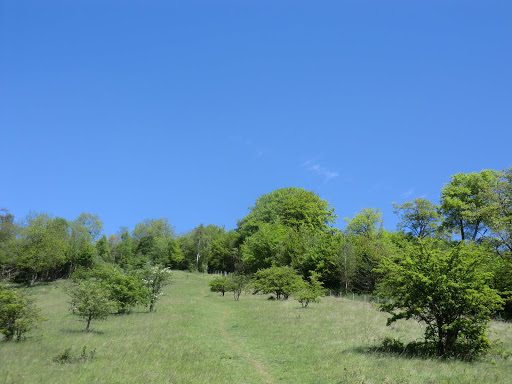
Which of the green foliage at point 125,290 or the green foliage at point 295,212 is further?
the green foliage at point 295,212

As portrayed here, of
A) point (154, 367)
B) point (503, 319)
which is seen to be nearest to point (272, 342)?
point (154, 367)

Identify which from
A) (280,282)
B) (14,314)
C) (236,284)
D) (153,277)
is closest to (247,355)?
(14,314)

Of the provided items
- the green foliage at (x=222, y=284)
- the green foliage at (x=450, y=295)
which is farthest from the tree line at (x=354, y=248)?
the green foliage at (x=222, y=284)

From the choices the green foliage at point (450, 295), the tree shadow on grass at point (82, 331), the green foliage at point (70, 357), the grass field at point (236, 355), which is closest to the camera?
the grass field at point (236, 355)

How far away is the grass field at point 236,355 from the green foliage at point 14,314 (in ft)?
2.67

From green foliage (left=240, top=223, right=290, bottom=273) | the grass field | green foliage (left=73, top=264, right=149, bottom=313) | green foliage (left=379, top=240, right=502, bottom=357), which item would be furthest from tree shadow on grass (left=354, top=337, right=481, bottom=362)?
green foliage (left=240, top=223, right=290, bottom=273)

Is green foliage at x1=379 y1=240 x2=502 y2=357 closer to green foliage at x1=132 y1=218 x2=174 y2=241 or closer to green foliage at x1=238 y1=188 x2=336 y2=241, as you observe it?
green foliage at x1=238 y1=188 x2=336 y2=241

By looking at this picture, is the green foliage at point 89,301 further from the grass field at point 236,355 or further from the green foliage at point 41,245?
the green foliage at point 41,245

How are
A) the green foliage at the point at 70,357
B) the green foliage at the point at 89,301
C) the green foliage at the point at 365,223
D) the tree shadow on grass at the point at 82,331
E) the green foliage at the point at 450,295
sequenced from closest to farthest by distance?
1. the green foliage at the point at 70,357
2. the green foliage at the point at 450,295
3. the tree shadow on grass at the point at 82,331
4. the green foliage at the point at 89,301
5. the green foliage at the point at 365,223

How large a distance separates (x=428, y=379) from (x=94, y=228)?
320 feet

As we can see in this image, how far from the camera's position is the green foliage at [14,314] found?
615 inches

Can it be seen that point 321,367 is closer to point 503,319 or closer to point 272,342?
point 272,342

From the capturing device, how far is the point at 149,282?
30.3 metres

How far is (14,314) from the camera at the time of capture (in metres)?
16.0
